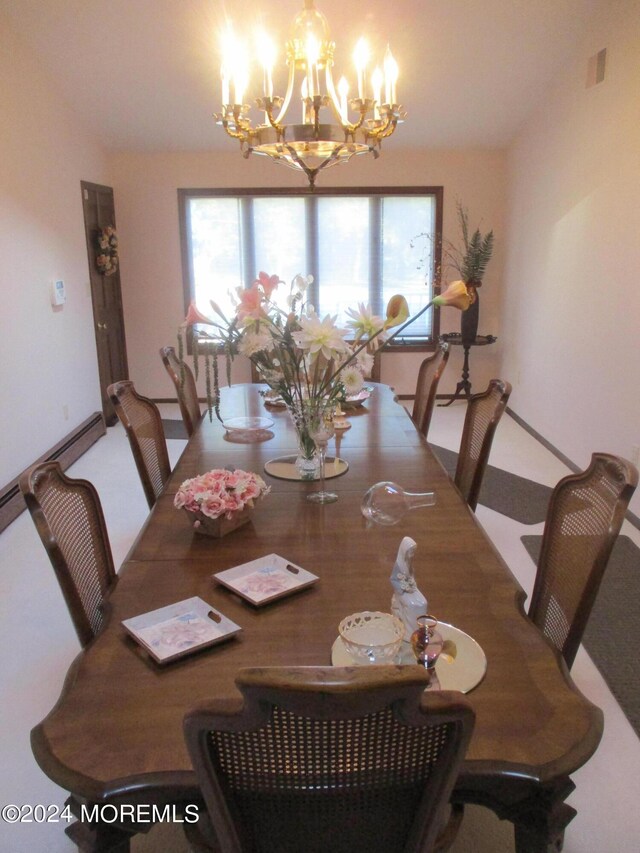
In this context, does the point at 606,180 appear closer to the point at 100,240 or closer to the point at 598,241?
the point at 598,241

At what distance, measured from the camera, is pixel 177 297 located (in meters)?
6.45

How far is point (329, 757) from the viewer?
85 centimetres

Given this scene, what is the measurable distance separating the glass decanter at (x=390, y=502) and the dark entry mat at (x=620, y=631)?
2.99 feet

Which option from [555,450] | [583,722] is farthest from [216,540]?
[555,450]

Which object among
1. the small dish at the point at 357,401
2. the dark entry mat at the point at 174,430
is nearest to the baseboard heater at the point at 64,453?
the dark entry mat at the point at 174,430

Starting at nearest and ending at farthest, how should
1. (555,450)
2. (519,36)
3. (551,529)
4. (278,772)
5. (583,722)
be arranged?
(278,772) → (583,722) → (551,529) → (519,36) → (555,450)

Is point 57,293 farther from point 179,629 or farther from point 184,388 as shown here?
point 179,629

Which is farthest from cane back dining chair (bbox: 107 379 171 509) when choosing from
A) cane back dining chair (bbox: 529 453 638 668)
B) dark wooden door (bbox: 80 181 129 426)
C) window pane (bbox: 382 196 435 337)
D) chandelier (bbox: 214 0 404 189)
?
window pane (bbox: 382 196 435 337)

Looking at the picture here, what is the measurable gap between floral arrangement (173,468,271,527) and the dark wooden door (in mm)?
4276

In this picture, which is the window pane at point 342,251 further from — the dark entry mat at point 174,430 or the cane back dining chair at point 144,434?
the cane back dining chair at point 144,434

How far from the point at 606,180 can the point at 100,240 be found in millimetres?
4032

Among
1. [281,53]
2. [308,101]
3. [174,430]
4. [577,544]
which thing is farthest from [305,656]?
[174,430]

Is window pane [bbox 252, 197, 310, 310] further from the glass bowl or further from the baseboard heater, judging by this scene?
the glass bowl

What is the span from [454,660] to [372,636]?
6.3 inches
